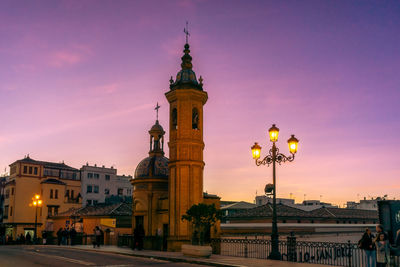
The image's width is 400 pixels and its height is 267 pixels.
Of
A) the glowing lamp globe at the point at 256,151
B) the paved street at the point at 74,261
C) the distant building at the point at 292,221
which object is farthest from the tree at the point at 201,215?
the distant building at the point at 292,221

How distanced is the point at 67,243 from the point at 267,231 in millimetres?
→ 20365

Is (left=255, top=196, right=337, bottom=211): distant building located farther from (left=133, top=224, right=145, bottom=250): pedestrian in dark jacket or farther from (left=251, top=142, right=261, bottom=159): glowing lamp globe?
(left=251, top=142, right=261, bottom=159): glowing lamp globe

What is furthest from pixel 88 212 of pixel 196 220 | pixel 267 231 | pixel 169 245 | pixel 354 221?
pixel 354 221

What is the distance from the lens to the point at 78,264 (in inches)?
698

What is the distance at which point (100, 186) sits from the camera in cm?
8944

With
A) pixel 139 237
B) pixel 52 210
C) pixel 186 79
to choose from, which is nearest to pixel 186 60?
pixel 186 79

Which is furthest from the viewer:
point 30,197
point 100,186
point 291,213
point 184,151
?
point 100,186

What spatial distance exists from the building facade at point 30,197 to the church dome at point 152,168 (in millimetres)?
38394

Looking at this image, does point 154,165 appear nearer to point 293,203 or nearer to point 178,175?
point 178,175

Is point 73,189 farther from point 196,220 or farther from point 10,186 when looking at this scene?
point 196,220

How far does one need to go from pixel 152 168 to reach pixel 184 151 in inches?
227

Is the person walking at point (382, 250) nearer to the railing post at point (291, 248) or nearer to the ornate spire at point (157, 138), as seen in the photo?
the railing post at point (291, 248)

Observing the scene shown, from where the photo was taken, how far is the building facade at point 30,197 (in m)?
67.5

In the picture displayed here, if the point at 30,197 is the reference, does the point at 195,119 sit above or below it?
above
